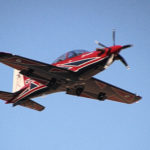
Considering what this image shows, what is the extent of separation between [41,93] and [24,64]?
4050 millimetres

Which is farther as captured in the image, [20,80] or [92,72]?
[20,80]

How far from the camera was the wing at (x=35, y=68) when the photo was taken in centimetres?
2362

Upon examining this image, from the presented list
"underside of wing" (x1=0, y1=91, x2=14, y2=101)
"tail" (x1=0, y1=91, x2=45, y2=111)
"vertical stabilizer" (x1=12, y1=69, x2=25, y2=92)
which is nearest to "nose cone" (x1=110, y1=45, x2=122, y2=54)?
"vertical stabilizer" (x1=12, y1=69, x2=25, y2=92)

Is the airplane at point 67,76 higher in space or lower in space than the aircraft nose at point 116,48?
lower

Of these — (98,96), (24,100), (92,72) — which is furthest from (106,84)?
(24,100)

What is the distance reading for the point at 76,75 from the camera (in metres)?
24.4

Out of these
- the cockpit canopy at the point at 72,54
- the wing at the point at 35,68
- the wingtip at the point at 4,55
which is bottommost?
the wing at the point at 35,68

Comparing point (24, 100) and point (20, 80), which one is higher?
point (20, 80)

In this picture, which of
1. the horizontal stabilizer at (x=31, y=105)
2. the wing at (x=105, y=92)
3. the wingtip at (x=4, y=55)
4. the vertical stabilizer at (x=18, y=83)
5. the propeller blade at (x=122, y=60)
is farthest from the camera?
the horizontal stabilizer at (x=31, y=105)

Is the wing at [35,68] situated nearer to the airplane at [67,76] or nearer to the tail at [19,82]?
the airplane at [67,76]

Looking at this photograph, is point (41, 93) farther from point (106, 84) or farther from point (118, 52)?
point (118, 52)

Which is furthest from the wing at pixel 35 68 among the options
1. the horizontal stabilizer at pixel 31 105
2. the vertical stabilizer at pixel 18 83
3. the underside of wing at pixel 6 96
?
the horizontal stabilizer at pixel 31 105

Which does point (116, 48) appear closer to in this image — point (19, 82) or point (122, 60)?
point (122, 60)

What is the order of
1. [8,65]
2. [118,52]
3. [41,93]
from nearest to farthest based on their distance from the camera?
[118,52] < [8,65] < [41,93]
